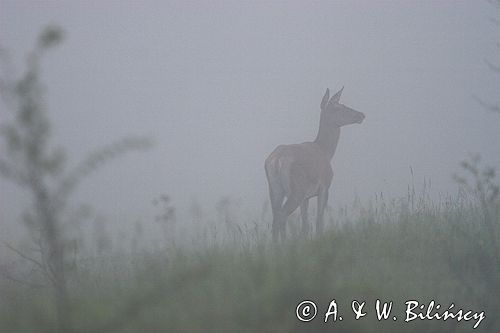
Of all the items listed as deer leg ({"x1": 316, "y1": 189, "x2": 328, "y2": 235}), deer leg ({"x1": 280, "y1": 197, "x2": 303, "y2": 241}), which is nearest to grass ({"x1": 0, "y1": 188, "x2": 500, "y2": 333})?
deer leg ({"x1": 316, "y1": 189, "x2": 328, "y2": 235})

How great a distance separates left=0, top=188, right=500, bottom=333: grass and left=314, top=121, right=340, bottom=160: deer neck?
4.82 metres

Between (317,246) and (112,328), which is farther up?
(317,246)

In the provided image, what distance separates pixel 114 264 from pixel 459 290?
2.86 metres

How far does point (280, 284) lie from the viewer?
3.88 meters

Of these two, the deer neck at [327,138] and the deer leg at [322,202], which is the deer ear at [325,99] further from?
the deer leg at [322,202]

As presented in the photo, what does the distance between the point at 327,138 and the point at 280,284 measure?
7.93 metres

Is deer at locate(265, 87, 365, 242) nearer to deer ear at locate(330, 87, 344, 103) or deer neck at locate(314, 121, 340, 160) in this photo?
deer ear at locate(330, 87, 344, 103)

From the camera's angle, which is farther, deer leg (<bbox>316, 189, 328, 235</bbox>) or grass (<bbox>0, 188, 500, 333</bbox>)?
deer leg (<bbox>316, 189, 328, 235</bbox>)

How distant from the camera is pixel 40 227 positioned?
13.1 ft

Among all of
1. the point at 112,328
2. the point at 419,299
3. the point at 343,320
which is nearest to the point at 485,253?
the point at 419,299

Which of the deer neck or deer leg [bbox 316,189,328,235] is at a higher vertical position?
the deer neck

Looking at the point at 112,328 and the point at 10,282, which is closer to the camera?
the point at 112,328

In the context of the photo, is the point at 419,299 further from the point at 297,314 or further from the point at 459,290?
the point at 297,314

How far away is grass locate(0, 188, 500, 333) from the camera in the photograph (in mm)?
3445
